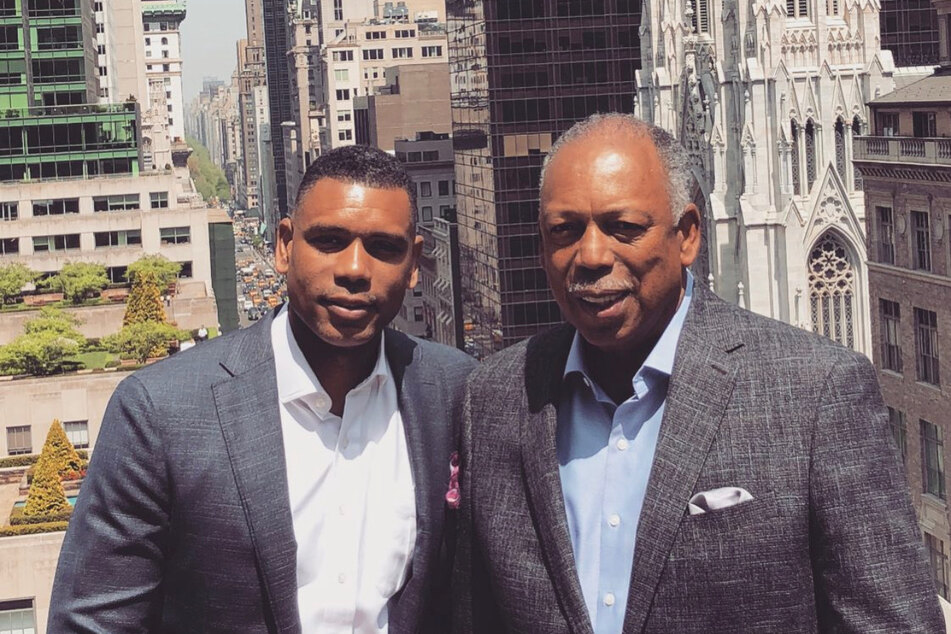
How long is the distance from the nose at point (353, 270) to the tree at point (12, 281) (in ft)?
187

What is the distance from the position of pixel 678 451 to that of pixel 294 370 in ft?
6.50

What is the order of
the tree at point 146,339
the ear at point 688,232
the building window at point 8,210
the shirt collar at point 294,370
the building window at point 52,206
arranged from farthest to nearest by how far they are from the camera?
the building window at point 52,206 → the building window at point 8,210 → the tree at point 146,339 → the shirt collar at point 294,370 → the ear at point 688,232

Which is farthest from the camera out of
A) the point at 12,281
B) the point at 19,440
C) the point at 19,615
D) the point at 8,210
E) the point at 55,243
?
the point at 8,210

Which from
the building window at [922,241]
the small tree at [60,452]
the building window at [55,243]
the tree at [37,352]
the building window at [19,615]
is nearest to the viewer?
the building window at [19,615]

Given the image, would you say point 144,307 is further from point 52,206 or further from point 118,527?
point 118,527

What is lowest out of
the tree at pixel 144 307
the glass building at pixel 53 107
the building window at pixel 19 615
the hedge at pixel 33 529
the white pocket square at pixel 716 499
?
the building window at pixel 19 615

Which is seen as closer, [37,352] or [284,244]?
[284,244]

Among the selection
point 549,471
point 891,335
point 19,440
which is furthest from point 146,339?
point 549,471

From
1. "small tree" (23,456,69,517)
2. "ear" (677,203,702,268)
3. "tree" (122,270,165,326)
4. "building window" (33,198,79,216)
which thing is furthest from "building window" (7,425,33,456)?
"ear" (677,203,702,268)

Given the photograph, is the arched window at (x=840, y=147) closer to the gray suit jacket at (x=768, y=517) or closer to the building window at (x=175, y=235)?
the building window at (x=175, y=235)

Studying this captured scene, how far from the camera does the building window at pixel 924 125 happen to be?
41.7 meters

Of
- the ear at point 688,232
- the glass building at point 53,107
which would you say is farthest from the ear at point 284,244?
the glass building at point 53,107

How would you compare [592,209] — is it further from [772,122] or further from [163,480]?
[772,122]

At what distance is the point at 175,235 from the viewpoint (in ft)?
245
